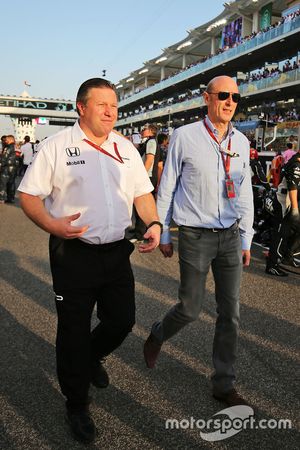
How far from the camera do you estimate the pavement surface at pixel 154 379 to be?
2.56m

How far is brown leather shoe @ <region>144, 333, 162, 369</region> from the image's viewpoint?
3.27 meters

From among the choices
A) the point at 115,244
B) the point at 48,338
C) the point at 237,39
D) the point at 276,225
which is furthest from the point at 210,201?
the point at 237,39

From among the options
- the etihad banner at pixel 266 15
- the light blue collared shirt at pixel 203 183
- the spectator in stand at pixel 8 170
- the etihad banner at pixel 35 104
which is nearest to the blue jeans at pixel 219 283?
the light blue collared shirt at pixel 203 183

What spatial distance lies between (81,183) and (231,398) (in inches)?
66.0

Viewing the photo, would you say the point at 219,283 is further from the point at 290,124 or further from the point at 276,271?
the point at 290,124

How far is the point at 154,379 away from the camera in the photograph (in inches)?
126

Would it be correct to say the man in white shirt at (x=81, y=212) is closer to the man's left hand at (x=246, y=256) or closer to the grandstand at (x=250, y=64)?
the man's left hand at (x=246, y=256)

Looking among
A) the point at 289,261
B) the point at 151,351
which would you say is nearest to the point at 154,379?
A: the point at 151,351

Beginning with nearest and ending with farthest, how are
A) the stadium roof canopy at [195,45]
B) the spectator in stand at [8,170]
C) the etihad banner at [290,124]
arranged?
the spectator in stand at [8,170] → the etihad banner at [290,124] → the stadium roof canopy at [195,45]

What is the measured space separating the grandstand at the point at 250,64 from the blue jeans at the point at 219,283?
16.7 meters

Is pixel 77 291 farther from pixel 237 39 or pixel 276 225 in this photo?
pixel 237 39

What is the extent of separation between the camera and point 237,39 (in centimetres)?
4184

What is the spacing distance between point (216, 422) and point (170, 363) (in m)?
0.79
